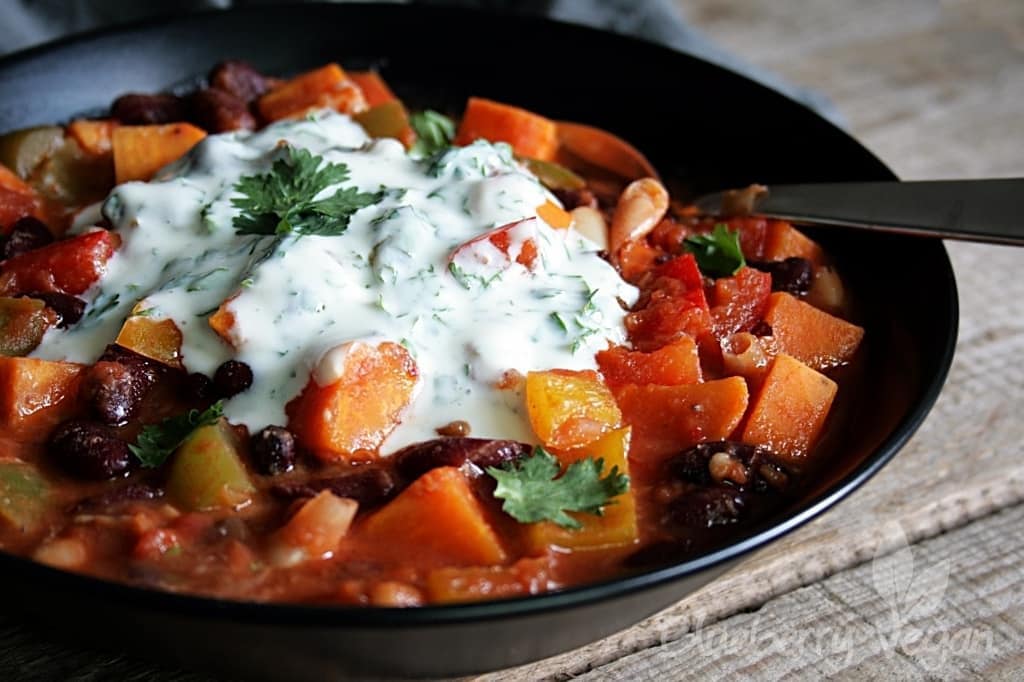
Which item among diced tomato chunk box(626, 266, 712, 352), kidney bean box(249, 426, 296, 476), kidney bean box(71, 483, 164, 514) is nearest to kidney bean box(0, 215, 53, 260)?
kidney bean box(71, 483, 164, 514)

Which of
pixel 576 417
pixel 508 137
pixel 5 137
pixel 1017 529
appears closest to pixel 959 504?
pixel 1017 529

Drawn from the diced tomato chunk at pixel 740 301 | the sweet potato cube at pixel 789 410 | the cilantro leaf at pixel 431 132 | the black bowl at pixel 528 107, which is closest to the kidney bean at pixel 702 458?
the sweet potato cube at pixel 789 410

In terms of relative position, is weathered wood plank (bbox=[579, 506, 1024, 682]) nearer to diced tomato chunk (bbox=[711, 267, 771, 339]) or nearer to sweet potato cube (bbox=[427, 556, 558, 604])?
sweet potato cube (bbox=[427, 556, 558, 604])

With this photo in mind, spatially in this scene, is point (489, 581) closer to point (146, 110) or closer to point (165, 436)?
point (165, 436)

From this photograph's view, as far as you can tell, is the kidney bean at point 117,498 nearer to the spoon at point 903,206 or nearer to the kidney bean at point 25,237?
the kidney bean at point 25,237

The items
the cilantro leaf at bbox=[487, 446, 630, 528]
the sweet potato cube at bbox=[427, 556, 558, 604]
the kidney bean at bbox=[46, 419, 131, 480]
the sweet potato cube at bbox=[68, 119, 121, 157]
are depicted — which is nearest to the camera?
the sweet potato cube at bbox=[427, 556, 558, 604]

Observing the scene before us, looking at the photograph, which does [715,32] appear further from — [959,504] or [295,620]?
[295,620]
